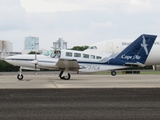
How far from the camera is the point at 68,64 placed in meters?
26.3

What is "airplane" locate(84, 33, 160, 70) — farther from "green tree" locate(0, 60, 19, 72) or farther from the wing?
"green tree" locate(0, 60, 19, 72)

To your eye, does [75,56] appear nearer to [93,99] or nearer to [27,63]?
[27,63]

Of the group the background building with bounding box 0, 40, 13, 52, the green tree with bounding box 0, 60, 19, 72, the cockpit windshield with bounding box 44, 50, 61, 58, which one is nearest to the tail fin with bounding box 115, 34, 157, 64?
the cockpit windshield with bounding box 44, 50, 61, 58

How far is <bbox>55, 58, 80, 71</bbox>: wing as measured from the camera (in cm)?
2597

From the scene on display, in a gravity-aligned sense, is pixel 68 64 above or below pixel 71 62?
below

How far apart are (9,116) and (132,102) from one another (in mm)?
4143

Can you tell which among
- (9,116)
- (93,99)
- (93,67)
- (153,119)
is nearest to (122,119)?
(153,119)

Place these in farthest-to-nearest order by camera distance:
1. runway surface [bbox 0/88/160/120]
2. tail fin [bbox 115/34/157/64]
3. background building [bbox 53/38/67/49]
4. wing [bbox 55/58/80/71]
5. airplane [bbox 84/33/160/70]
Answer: airplane [bbox 84/33/160/70], background building [bbox 53/38/67/49], tail fin [bbox 115/34/157/64], wing [bbox 55/58/80/71], runway surface [bbox 0/88/160/120]

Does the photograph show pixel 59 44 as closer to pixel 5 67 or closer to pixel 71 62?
pixel 5 67

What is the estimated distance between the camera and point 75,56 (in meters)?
27.5

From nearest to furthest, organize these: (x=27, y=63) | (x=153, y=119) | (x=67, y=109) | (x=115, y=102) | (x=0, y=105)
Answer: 1. (x=153, y=119)
2. (x=67, y=109)
3. (x=0, y=105)
4. (x=115, y=102)
5. (x=27, y=63)

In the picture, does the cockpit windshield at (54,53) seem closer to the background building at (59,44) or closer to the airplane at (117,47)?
the background building at (59,44)

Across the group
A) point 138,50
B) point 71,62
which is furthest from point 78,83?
point 138,50

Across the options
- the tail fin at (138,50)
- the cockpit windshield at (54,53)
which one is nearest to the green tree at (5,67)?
the cockpit windshield at (54,53)
